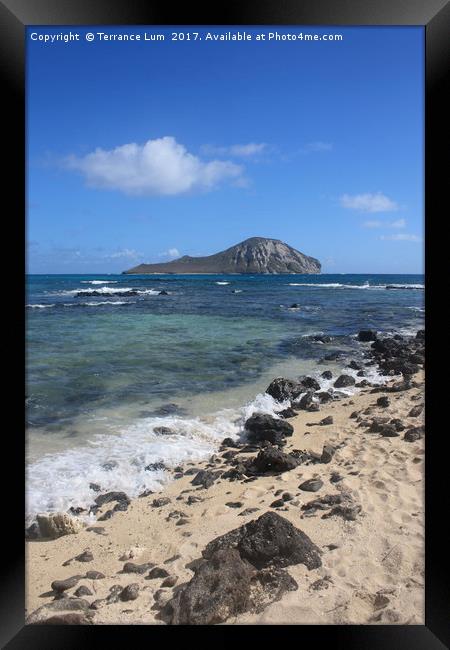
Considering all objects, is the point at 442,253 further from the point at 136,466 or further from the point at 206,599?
the point at 136,466

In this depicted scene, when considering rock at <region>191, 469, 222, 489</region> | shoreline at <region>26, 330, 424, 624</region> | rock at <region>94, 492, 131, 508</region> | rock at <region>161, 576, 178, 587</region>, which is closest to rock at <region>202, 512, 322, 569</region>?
shoreline at <region>26, 330, 424, 624</region>

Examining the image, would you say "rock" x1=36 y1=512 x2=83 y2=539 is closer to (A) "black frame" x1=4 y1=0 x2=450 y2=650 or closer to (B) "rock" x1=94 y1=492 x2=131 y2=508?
(B) "rock" x1=94 y1=492 x2=131 y2=508

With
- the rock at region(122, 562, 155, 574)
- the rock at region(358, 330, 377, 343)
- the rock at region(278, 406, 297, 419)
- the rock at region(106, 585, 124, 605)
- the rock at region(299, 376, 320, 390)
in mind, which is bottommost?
the rock at region(106, 585, 124, 605)

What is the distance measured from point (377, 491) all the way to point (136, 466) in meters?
2.78

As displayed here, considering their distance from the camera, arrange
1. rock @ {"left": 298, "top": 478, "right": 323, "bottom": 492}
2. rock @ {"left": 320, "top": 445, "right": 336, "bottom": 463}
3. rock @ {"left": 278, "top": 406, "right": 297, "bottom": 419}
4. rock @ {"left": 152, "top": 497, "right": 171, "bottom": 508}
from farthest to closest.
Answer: rock @ {"left": 278, "top": 406, "right": 297, "bottom": 419}
rock @ {"left": 320, "top": 445, "right": 336, "bottom": 463}
rock @ {"left": 152, "top": 497, "right": 171, "bottom": 508}
rock @ {"left": 298, "top": 478, "right": 323, "bottom": 492}

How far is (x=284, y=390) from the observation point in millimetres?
8469

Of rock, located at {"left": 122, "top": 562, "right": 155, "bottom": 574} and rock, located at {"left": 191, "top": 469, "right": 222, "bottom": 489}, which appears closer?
rock, located at {"left": 122, "top": 562, "right": 155, "bottom": 574}

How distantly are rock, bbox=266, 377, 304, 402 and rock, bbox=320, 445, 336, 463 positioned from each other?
278 cm

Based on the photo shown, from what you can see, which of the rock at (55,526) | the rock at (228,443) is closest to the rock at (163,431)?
the rock at (228,443)

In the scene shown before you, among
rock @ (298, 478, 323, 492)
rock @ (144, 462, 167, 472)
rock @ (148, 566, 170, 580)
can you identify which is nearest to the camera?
rock @ (148, 566, 170, 580)

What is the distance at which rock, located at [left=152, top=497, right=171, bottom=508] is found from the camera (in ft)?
15.1

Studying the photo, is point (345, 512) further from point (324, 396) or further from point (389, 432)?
point (324, 396)

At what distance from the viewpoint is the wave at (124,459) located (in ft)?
15.7

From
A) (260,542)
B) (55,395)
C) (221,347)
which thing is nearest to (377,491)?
(260,542)
